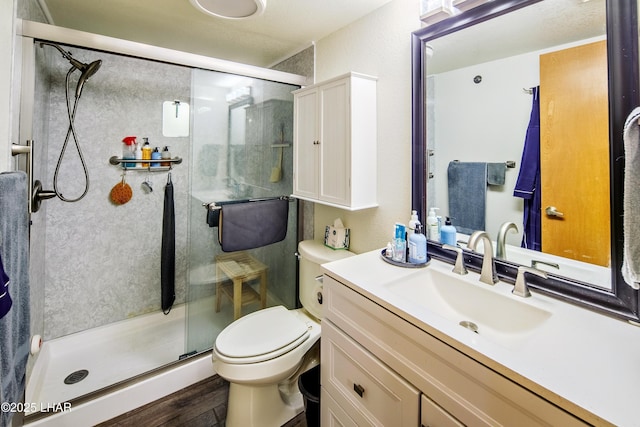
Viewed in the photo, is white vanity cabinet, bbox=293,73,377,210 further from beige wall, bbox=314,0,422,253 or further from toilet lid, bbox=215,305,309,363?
toilet lid, bbox=215,305,309,363

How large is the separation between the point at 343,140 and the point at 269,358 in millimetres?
1141

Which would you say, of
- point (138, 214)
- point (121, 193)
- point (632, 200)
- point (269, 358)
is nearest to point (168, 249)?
point (138, 214)

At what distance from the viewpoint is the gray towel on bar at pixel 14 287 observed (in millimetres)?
795

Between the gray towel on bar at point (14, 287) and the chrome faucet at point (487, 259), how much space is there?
1452 millimetres

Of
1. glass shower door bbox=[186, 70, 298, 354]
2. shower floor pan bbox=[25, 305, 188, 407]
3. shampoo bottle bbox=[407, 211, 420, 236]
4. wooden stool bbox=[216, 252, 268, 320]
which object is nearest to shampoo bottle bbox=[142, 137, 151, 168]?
glass shower door bbox=[186, 70, 298, 354]

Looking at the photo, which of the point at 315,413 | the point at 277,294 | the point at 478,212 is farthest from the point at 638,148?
the point at 277,294

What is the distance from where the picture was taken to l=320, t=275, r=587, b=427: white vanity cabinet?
1.97 feet

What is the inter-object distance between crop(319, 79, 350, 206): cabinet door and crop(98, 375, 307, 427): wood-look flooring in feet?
4.09

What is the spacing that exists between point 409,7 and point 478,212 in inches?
40.6

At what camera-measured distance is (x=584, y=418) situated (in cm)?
50

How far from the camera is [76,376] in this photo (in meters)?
1.70

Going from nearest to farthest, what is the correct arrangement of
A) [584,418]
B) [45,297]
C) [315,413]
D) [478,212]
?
[584,418] < [478,212] < [315,413] < [45,297]

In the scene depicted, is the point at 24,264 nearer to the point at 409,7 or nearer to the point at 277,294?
the point at 277,294

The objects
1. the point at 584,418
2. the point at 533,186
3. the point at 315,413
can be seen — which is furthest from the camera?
the point at 315,413
